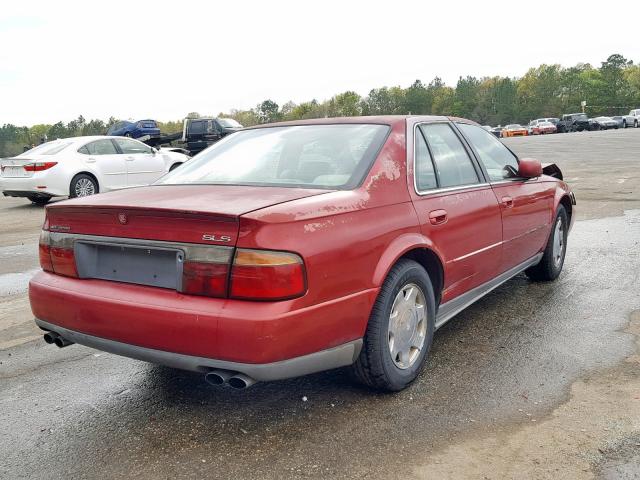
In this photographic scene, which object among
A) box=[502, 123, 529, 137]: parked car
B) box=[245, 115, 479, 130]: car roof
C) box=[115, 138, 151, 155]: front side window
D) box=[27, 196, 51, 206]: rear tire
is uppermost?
box=[245, 115, 479, 130]: car roof

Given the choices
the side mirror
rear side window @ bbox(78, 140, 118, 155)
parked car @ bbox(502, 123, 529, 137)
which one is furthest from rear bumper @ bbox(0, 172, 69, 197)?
parked car @ bbox(502, 123, 529, 137)

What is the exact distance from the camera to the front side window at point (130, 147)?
13578 mm

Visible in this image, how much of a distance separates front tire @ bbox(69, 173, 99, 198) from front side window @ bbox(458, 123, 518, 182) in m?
9.63

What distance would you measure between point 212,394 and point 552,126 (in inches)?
2582

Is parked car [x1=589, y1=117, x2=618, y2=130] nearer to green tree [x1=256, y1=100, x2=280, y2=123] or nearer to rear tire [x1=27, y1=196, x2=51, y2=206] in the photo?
rear tire [x1=27, y1=196, x2=51, y2=206]

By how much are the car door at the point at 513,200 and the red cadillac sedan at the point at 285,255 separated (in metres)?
0.24

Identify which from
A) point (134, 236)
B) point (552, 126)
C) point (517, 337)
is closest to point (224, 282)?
point (134, 236)

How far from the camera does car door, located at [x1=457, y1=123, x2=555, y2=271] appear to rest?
438 centimetres

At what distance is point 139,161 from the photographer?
13.7m

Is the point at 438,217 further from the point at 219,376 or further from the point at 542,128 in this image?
the point at 542,128

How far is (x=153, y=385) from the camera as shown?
3.49m

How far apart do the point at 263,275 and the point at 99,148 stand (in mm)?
11613

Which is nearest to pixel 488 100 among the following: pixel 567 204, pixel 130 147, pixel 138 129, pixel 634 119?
pixel 634 119

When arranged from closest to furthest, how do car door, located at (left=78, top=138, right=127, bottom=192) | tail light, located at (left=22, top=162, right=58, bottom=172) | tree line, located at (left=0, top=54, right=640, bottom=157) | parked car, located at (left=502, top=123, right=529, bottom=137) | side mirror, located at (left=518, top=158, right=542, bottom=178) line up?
1. side mirror, located at (left=518, top=158, right=542, bottom=178)
2. tail light, located at (left=22, top=162, right=58, bottom=172)
3. car door, located at (left=78, top=138, right=127, bottom=192)
4. parked car, located at (left=502, top=123, right=529, bottom=137)
5. tree line, located at (left=0, top=54, right=640, bottom=157)
